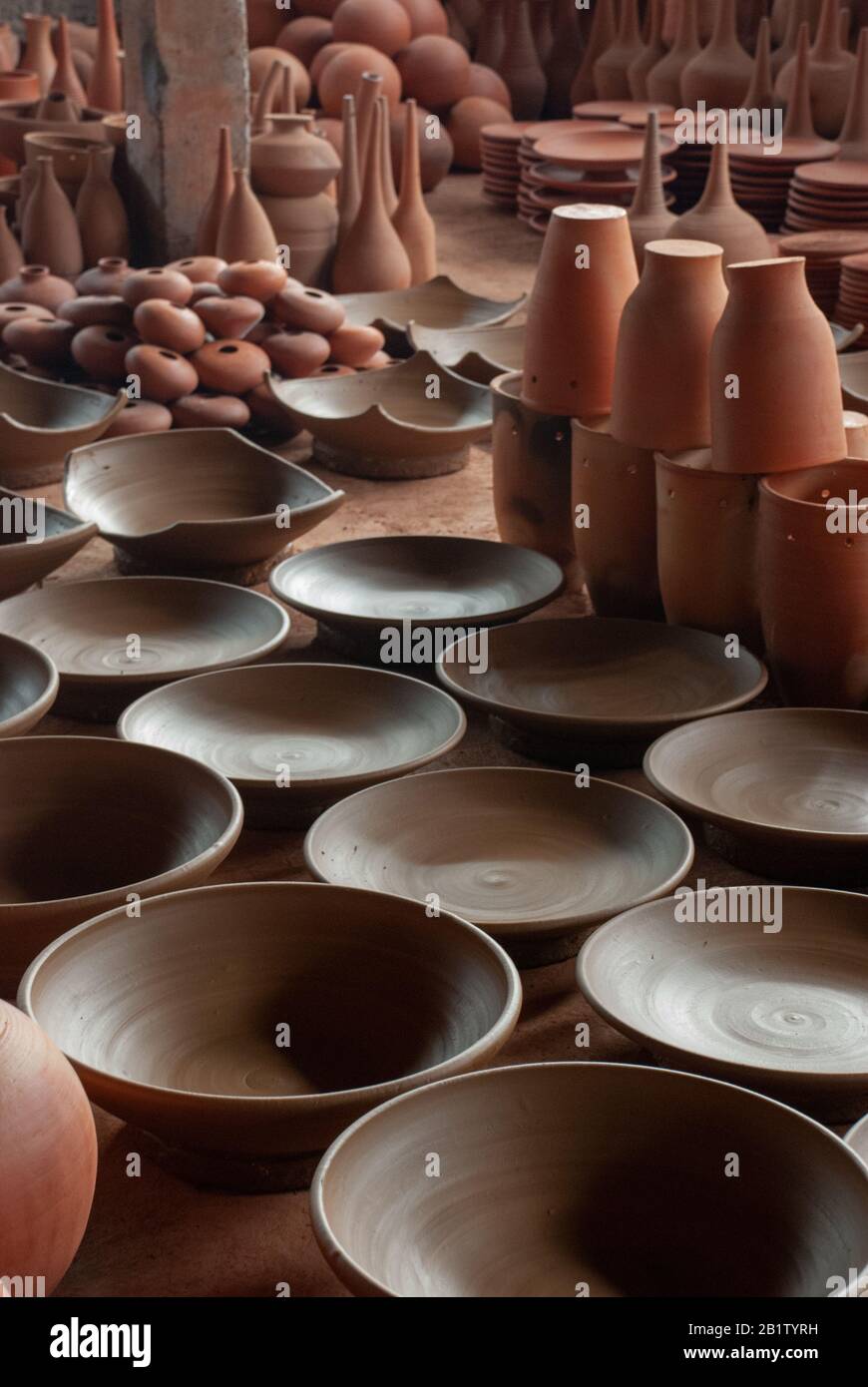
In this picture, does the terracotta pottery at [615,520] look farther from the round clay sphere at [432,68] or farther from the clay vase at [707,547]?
the round clay sphere at [432,68]

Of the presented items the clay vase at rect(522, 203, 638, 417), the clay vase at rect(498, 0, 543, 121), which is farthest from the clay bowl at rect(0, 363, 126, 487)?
the clay vase at rect(498, 0, 543, 121)

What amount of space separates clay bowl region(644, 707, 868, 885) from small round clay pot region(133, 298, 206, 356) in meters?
2.30

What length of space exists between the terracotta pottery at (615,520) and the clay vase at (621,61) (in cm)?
555

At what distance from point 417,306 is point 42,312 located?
1321 millimetres

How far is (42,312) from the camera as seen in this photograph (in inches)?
196

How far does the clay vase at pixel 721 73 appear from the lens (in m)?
7.72

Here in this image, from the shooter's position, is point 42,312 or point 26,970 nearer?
point 26,970

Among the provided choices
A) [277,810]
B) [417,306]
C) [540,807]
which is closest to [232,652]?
[277,810]

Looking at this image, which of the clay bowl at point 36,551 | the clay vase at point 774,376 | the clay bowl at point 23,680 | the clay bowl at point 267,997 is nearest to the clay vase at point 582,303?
the clay vase at point 774,376

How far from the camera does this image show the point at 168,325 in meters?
4.59

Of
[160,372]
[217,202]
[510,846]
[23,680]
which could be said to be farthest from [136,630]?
[217,202]

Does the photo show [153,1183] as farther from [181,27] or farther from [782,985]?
[181,27]

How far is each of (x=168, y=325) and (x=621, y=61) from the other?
185 inches

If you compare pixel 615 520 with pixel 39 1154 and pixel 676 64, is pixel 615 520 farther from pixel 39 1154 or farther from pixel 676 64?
pixel 676 64
